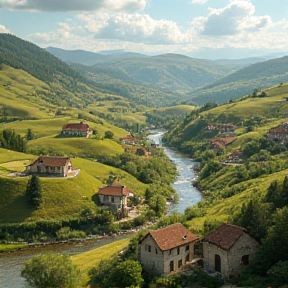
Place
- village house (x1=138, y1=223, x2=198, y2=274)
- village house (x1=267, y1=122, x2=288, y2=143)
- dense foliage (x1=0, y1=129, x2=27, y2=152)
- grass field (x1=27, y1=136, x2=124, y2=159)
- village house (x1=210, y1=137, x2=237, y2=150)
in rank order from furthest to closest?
village house (x1=210, y1=137, x2=237, y2=150) < village house (x1=267, y1=122, x2=288, y2=143) < grass field (x1=27, y1=136, x2=124, y2=159) < dense foliage (x1=0, y1=129, x2=27, y2=152) < village house (x1=138, y1=223, x2=198, y2=274)

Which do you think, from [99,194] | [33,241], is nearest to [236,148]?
[99,194]

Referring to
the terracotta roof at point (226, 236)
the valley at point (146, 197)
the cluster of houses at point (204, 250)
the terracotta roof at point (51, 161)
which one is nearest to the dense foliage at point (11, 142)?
the valley at point (146, 197)

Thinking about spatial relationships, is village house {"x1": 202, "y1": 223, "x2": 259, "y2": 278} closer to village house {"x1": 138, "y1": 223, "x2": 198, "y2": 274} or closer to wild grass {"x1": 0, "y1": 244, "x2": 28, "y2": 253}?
village house {"x1": 138, "y1": 223, "x2": 198, "y2": 274}

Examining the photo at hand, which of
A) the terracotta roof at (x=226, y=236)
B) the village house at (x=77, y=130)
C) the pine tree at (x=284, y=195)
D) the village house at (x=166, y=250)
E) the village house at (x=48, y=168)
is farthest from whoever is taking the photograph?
the village house at (x=77, y=130)

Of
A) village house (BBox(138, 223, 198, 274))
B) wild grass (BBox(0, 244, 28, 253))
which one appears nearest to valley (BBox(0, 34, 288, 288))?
village house (BBox(138, 223, 198, 274))

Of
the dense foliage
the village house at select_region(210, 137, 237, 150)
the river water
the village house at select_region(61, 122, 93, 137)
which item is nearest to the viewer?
the river water

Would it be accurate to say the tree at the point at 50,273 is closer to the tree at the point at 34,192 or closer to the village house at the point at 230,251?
the village house at the point at 230,251
